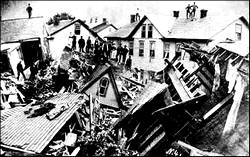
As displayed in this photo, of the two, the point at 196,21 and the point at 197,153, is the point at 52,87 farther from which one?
the point at 196,21

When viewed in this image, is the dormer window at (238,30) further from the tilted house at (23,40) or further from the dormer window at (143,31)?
the tilted house at (23,40)

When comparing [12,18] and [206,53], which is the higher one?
[12,18]

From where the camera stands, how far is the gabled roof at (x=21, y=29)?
19.0 m

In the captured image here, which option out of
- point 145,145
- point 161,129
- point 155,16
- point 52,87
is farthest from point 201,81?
point 155,16

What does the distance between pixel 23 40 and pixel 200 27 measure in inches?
671

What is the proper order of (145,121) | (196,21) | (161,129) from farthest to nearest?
(196,21) < (145,121) < (161,129)

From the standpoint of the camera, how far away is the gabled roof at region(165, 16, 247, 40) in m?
24.2

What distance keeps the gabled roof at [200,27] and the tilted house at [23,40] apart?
1312 centimetres

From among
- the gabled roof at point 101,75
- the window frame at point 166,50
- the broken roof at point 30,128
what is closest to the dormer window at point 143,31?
the window frame at point 166,50

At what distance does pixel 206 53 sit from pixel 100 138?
6.36 meters

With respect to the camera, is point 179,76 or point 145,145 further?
point 179,76

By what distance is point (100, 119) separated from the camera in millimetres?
13031

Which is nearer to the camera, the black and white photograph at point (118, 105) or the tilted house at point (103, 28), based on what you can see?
the black and white photograph at point (118, 105)

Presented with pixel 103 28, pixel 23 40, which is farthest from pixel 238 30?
pixel 103 28
